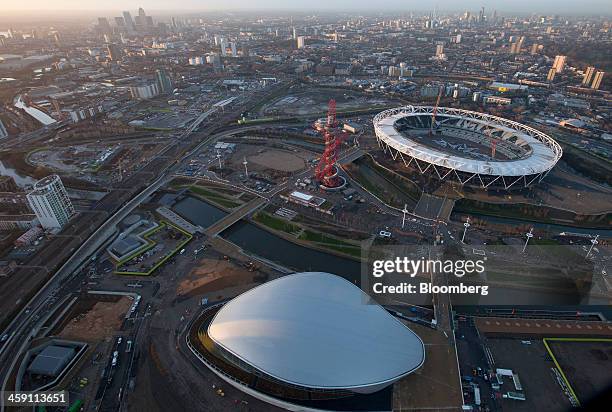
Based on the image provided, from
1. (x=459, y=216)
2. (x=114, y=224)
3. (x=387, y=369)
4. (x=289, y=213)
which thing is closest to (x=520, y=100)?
(x=459, y=216)

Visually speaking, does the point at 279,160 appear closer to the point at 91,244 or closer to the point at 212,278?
the point at 212,278

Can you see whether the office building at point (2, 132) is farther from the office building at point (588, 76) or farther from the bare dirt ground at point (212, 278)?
the office building at point (588, 76)

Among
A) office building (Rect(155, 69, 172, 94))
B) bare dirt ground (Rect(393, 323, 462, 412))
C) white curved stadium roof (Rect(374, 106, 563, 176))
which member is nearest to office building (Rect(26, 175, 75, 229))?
bare dirt ground (Rect(393, 323, 462, 412))

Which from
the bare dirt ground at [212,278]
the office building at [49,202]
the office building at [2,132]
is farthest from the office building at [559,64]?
the office building at [2,132]

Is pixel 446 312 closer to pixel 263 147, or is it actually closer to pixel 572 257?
pixel 572 257

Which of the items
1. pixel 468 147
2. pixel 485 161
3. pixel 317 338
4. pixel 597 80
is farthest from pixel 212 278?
pixel 597 80

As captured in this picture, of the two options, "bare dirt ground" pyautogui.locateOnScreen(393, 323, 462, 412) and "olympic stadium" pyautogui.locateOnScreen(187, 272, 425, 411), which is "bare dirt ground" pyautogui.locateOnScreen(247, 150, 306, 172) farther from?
"bare dirt ground" pyautogui.locateOnScreen(393, 323, 462, 412)
